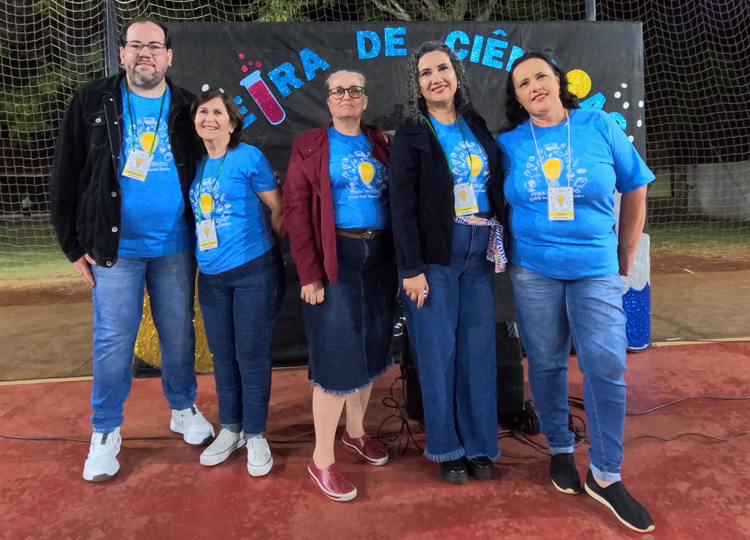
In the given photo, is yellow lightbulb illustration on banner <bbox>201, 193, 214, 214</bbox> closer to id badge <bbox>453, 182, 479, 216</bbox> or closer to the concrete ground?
id badge <bbox>453, 182, 479, 216</bbox>

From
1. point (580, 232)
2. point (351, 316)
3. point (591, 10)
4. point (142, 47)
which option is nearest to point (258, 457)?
point (351, 316)

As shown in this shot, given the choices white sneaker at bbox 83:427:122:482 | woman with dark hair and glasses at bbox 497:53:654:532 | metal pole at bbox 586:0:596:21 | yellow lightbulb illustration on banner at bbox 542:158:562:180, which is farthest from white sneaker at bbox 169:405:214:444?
metal pole at bbox 586:0:596:21

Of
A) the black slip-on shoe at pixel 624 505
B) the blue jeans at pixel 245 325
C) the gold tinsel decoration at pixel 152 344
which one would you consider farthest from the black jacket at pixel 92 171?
the black slip-on shoe at pixel 624 505

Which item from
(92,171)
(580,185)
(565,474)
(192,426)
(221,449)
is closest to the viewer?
(580,185)

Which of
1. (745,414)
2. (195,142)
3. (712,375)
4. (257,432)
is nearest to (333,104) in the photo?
(195,142)

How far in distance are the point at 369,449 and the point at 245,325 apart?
78 centimetres

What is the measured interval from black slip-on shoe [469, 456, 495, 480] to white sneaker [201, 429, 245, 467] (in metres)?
1.05

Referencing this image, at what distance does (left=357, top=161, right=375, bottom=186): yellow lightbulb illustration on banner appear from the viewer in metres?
1.87

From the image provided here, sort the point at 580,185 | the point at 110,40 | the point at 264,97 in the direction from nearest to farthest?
the point at 580,185
the point at 110,40
the point at 264,97

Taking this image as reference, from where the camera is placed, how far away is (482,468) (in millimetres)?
2029

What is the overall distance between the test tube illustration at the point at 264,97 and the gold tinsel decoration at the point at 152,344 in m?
1.25

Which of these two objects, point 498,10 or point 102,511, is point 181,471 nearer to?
point 102,511

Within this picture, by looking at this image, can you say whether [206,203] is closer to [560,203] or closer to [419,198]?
[419,198]

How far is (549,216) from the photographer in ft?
5.78
